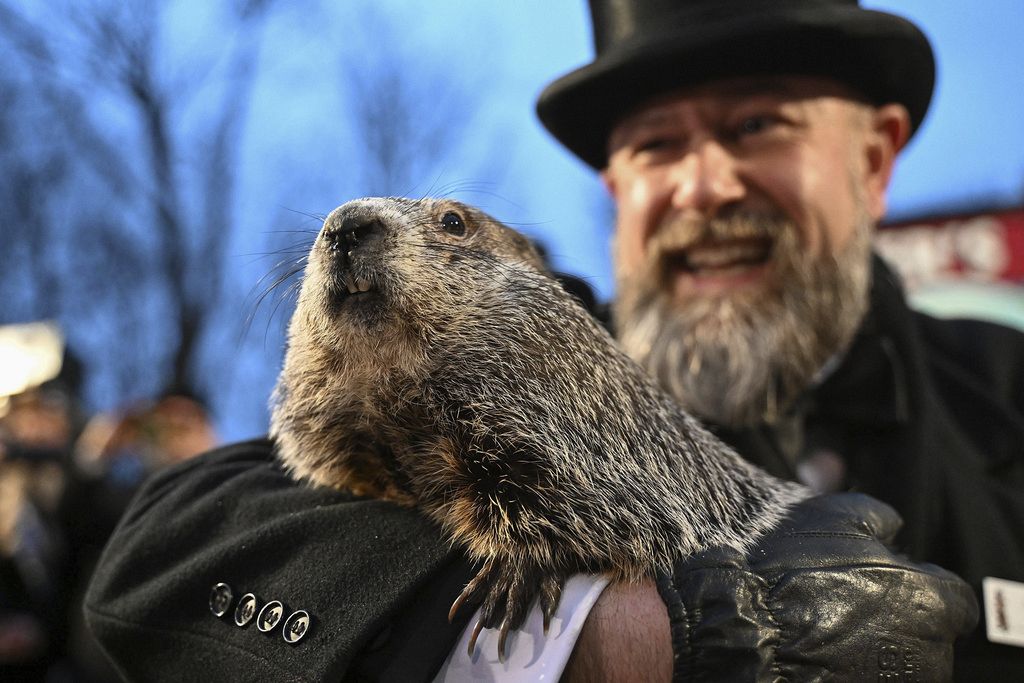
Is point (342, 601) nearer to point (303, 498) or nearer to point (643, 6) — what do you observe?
point (303, 498)

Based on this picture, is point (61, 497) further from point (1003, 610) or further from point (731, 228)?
point (1003, 610)

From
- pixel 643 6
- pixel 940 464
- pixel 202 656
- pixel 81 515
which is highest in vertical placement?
pixel 643 6

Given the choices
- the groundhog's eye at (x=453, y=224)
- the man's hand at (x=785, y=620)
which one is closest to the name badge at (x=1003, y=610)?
the man's hand at (x=785, y=620)

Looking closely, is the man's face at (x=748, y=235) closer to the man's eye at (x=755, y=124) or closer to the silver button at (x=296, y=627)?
the man's eye at (x=755, y=124)

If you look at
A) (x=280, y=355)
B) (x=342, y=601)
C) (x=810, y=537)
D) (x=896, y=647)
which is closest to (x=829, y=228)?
(x=810, y=537)

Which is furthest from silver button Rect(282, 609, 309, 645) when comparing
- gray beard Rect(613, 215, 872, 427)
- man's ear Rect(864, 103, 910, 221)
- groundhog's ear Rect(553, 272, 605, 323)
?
man's ear Rect(864, 103, 910, 221)

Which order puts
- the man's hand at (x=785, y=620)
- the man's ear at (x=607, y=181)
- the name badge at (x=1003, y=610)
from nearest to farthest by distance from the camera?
1. the man's hand at (x=785, y=620)
2. the name badge at (x=1003, y=610)
3. the man's ear at (x=607, y=181)

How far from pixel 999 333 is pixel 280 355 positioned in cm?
294

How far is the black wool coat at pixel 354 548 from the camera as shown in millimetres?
1472

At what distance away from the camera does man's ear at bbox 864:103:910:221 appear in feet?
10.1

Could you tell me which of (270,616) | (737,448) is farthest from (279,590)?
(737,448)

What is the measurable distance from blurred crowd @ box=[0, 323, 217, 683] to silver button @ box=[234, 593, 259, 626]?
301cm

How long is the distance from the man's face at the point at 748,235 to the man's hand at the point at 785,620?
1.26 m

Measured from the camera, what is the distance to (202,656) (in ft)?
5.09
